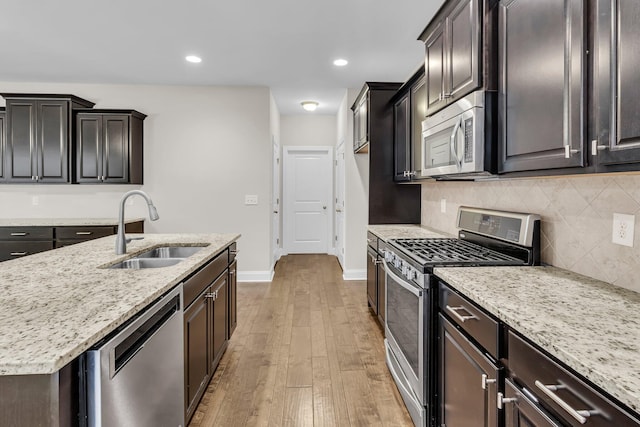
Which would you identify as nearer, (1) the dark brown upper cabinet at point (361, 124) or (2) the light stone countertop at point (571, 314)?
(2) the light stone countertop at point (571, 314)

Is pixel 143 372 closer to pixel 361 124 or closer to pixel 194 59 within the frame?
pixel 194 59

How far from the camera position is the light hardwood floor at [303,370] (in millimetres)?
2035

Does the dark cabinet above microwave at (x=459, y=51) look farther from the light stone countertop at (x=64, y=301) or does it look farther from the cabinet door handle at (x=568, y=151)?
the light stone countertop at (x=64, y=301)

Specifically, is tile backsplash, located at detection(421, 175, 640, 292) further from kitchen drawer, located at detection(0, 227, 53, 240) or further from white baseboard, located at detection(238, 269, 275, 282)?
kitchen drawer, located at detection(0, 227, 53, 240)

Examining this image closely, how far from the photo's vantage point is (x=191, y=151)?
4.93m

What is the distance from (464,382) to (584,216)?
34.9 inches

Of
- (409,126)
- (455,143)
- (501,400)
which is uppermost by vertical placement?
(409,126)

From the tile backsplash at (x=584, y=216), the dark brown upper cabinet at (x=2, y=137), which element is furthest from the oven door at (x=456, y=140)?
the dark brown upper cabinet at (x=2, y=137)

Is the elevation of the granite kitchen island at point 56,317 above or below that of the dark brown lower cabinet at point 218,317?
above

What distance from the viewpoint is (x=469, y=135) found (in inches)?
70.4

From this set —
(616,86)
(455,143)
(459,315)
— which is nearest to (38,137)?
(455,143)

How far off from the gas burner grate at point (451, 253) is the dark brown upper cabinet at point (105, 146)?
3.67 metres

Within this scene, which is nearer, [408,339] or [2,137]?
[408,339]

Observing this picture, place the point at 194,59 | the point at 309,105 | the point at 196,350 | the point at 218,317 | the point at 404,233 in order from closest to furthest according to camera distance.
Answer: the point at 196,350 → the point at 218,317 → the point at 404,233 → the point at 194,59 → the point at 309,105
